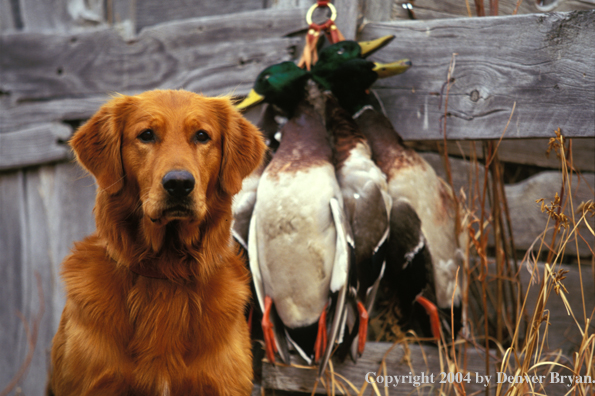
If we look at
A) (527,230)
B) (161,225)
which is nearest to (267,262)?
(161,225)

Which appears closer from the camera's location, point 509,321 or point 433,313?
point 433,313

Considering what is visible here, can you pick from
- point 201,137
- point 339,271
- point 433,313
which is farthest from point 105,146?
point 433,313

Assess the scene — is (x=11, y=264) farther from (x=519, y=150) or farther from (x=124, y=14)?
(x=519, y=150)

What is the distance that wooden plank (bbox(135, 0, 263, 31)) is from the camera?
2.74m

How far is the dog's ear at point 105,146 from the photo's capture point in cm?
140

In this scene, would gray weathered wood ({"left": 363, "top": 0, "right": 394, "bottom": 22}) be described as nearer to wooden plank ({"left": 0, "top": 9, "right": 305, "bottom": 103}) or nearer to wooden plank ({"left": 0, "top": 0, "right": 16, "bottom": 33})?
wooden plank ({"left": 0, "top": 9, "right": 305, "bottom": 103})

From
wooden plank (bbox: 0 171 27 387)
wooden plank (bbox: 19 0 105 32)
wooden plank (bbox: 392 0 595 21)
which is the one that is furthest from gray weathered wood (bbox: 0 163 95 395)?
wooden plank (bbox: 392 0 595 21)

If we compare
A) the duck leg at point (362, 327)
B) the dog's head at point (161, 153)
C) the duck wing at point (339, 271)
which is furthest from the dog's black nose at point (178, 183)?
the duck leg at point (362, 327)

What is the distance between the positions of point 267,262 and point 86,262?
0.70 meters

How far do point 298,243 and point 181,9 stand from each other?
5.85ft

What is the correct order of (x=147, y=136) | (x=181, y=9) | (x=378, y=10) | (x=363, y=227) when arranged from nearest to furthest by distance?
(x=147, y=136) → (x=363, y=227) → (x=378, y=10) → (x=181, y=9)

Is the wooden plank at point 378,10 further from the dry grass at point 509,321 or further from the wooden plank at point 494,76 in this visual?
the dry grass at point 509,321

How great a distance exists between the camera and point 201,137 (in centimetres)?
144

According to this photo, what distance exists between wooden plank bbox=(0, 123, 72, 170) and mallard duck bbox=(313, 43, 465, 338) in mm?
1632
